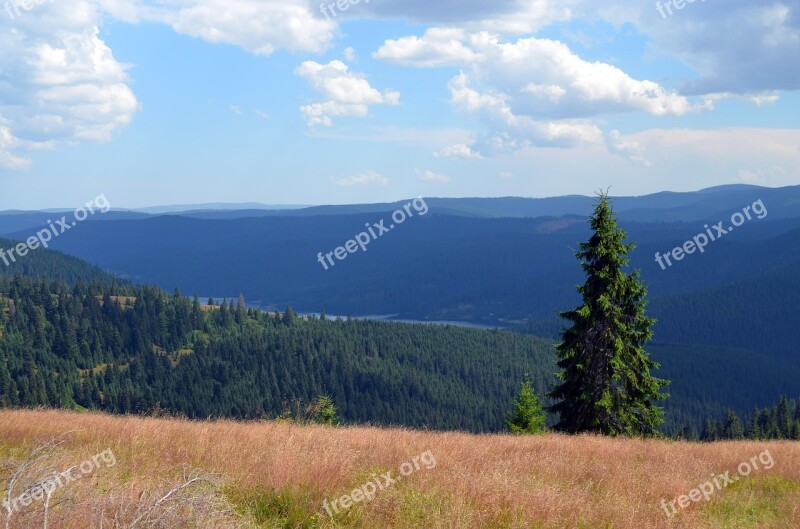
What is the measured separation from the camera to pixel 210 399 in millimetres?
160625

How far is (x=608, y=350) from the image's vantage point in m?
24.2

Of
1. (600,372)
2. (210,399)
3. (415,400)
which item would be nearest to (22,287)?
(210,399)

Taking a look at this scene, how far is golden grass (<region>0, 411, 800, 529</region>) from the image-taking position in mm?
7172
